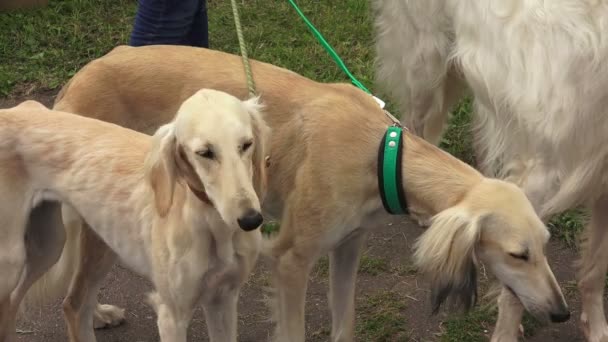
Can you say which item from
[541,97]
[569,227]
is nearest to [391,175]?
[541,97]

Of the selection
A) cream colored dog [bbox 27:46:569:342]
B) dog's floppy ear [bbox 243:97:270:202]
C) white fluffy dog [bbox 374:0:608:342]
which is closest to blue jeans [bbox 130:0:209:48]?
cream colored dog [bbox 27:46:569:342]

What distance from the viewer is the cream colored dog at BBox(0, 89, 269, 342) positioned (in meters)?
2.79

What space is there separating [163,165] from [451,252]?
920 mm

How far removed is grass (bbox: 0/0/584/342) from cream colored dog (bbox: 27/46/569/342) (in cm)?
180

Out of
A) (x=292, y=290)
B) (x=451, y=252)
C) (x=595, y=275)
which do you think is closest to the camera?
(x=451, y=252)

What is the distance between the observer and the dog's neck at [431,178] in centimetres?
320

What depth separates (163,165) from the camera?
279 cm

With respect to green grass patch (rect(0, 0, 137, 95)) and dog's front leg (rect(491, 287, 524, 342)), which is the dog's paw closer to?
dog's front leg (rect(491, 287, 524, 342))

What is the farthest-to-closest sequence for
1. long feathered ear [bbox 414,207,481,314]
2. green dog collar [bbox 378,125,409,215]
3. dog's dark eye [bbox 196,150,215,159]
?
green dog collar [bbox 378,125,409,215]
long feathered ear [bbox 414,207,481,314]
dog's dark eye [bbox 196,150,215,159]

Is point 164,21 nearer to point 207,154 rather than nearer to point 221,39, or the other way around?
point 207,154

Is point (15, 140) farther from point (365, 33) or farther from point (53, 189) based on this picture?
point (365, 33)

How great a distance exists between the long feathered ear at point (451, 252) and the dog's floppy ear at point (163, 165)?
31.9 inches

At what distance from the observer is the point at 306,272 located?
345 cm

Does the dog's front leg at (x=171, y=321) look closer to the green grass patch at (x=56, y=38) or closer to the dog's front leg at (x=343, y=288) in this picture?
the dog's front leg at (x=343, y=288)
